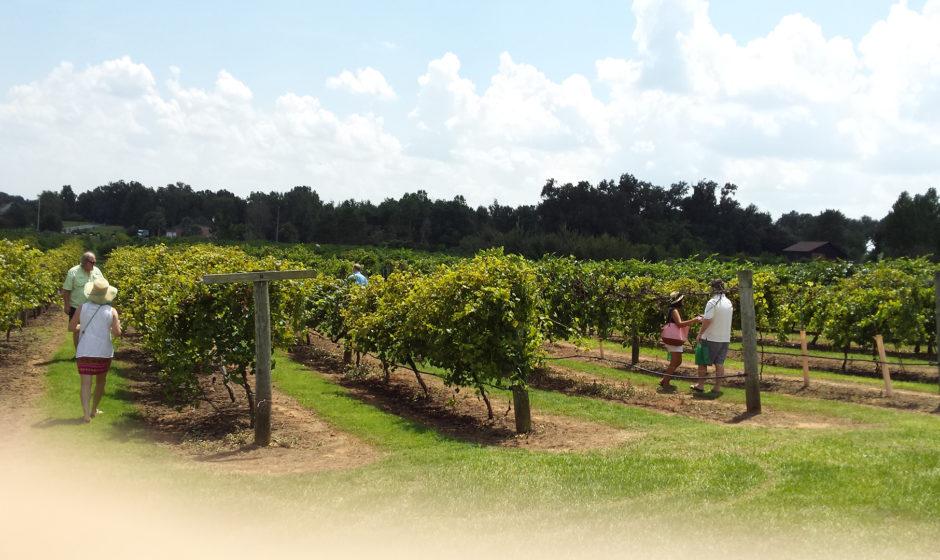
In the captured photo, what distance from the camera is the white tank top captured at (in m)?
8.95

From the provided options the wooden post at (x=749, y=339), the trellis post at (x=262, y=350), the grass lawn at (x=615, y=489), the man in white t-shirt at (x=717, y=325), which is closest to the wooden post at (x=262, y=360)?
the trellis post at (x=262, y=350)

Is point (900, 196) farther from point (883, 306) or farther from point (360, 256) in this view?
point (883, 306)

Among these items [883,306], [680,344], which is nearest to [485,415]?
[680,344]

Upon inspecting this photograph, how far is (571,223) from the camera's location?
3435 inches

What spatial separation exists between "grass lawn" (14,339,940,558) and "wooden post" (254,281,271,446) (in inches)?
45.5

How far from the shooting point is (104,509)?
242 inches

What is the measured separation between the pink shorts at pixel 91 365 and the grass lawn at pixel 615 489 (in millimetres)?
701

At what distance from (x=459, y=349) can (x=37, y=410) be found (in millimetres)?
5927

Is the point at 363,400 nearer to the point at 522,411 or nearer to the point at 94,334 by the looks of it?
the point at 522,411

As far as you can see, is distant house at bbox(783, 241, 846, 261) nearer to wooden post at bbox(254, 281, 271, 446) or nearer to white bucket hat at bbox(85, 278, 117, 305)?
wooden post at bbox(254, 281, 271, 446)

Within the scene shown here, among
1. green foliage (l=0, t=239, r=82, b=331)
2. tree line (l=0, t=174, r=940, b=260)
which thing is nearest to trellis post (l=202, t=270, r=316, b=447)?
green foliage (l=0, t=239, r=82, b=331)

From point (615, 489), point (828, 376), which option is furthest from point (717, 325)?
point (615, 489)

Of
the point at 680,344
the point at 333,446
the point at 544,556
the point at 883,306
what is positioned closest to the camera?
the point at 544,556

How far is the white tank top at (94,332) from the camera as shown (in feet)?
29.4
